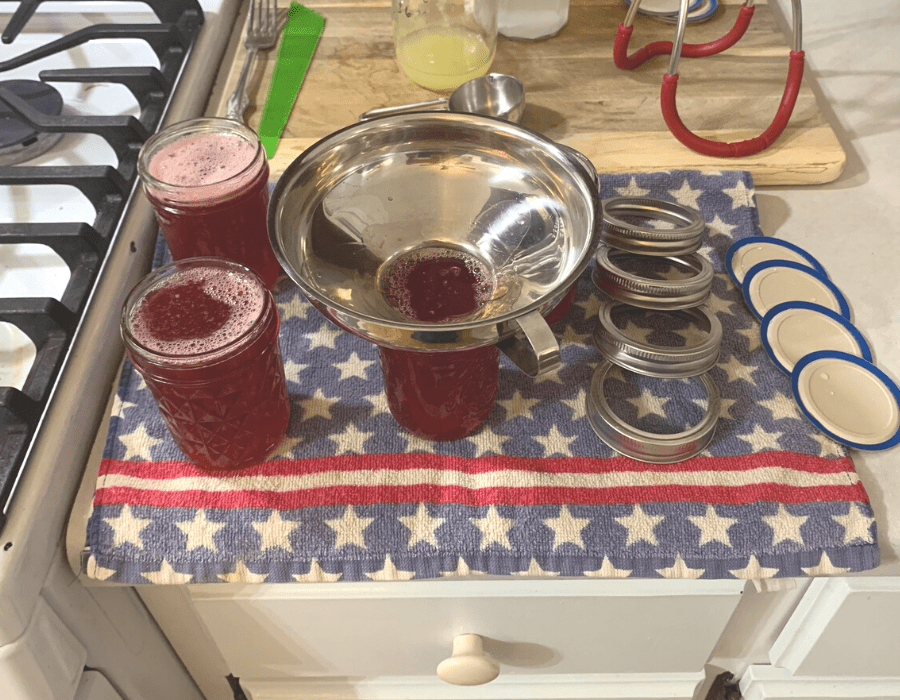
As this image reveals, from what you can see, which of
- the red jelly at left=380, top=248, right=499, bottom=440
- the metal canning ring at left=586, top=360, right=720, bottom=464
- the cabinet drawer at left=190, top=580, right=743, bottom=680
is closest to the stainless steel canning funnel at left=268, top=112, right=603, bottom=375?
the red jelly at left=380, top=248, right=499, bottom=440

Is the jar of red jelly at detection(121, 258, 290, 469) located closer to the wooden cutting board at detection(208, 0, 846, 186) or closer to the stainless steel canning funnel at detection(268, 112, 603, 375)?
the stainless steel canning funnel at detection(268, 112, 603, 375)

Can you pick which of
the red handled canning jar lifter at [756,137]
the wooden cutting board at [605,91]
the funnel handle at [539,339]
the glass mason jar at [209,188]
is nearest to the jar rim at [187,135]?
the glass mason jar at [209,188]

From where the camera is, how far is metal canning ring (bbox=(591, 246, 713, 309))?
547mm

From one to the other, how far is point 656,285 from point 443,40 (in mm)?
408

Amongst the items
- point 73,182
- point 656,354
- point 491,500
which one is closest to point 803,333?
point 656,354

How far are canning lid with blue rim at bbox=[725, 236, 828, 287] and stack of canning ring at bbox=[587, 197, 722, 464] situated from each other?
0.05 m

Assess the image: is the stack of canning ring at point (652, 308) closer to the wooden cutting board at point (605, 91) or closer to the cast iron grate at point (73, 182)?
the wooden cutting board at point (605, 91)

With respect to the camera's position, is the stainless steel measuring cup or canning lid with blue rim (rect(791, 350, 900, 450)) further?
the stainless steel measuring cup

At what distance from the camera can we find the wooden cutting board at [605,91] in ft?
2.39

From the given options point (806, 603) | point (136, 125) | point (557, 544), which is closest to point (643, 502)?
point (557, 544)

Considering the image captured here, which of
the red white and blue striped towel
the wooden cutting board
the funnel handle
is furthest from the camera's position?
the wooden cutting board

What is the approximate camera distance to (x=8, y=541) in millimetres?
442

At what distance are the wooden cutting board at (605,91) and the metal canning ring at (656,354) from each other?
0.77 ft

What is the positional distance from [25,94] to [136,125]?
0.15 m
